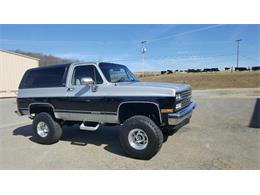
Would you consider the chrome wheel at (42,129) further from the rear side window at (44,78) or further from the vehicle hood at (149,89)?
the vehicle hood at (149,89)

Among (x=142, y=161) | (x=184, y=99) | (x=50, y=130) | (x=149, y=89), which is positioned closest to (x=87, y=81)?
(x=149, y=89)

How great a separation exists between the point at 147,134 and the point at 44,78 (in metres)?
3.78

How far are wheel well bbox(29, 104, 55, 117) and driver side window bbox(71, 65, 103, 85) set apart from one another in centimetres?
116

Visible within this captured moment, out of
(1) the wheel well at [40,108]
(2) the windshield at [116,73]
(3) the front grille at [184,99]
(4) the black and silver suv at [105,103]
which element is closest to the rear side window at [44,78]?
(4) the black and silver suv at [105,103]

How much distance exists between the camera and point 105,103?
208 inches

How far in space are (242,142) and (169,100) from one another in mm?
2671

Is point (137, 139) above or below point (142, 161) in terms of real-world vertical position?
above

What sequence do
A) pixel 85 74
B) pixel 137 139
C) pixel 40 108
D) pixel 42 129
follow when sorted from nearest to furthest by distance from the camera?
pixel 137 139, pixel 85 74, pixel 42 129, pixel 40 108

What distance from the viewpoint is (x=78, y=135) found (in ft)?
23.4

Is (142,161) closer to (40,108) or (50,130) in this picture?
(50,130)

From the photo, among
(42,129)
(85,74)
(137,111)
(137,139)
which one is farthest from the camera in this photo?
(42,129)

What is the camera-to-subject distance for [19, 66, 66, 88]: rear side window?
6.20 m

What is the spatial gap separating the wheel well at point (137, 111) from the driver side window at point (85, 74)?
0.94m

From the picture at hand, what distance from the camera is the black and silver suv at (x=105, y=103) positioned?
4652mm
